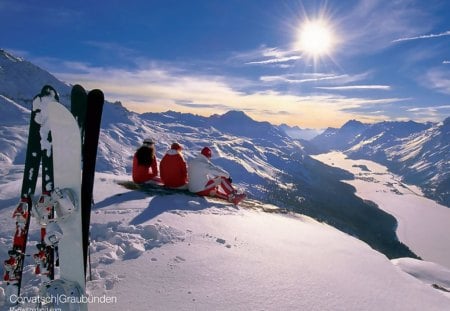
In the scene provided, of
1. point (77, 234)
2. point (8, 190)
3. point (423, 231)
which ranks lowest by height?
point (423, 231)

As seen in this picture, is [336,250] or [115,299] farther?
[336,250]

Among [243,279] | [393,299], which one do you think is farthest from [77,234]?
[393,299]

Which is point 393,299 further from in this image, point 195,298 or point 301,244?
point 195,298

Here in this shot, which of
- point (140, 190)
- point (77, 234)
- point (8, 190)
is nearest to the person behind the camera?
point (77, 234)

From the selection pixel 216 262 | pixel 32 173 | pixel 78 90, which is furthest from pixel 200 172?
pixel 78 90

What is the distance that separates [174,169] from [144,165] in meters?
1.23

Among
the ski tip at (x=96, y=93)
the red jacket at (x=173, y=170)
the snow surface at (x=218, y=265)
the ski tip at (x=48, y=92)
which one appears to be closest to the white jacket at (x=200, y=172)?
the red jacket at (x=173, y=170)

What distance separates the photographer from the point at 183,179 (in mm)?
14156

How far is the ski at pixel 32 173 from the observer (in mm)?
4504

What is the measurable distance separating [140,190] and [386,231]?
17747cm

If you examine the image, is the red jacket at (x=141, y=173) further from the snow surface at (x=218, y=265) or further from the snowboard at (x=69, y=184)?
the snowboard at (x=69, y=184)

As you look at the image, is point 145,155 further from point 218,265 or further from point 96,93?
point 96,93

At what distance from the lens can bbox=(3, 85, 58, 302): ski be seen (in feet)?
14.8

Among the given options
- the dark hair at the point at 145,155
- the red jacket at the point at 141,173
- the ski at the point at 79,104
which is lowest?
the red jacket at the point at 141,173
